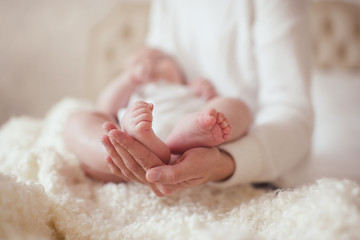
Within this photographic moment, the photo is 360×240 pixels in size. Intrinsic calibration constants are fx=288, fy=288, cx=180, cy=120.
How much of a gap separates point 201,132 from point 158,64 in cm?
47

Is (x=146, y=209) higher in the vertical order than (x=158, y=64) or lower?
lower

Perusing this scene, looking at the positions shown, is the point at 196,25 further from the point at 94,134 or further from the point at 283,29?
the point at 94,134

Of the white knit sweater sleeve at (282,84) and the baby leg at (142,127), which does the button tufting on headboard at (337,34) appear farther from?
the baby leg at (142,127)

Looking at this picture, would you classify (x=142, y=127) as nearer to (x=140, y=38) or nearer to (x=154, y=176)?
(x=154, y=176)

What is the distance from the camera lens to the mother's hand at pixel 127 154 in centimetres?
43

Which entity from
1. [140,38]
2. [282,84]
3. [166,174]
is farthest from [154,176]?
[140,38]

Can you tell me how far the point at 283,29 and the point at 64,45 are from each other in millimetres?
1336

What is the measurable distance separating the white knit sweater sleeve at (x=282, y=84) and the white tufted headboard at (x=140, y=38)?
0.87m

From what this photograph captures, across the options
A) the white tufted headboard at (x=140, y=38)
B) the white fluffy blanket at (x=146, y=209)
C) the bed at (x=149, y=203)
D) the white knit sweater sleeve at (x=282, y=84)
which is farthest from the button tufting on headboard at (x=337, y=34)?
the white fluffy blanket at (x=146, y=209)

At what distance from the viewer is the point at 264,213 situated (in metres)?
0.45

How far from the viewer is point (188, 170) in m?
0.45

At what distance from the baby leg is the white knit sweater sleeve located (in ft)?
0.80

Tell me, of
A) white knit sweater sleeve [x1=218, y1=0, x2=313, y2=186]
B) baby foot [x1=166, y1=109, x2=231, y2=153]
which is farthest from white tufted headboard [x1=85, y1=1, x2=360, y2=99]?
baby foot [x1=166, y1=109, x2=231, y2=153]

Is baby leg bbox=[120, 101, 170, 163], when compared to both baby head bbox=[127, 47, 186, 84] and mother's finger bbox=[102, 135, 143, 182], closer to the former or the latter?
mother's finger bbox=[102, 135, 143, 182]
